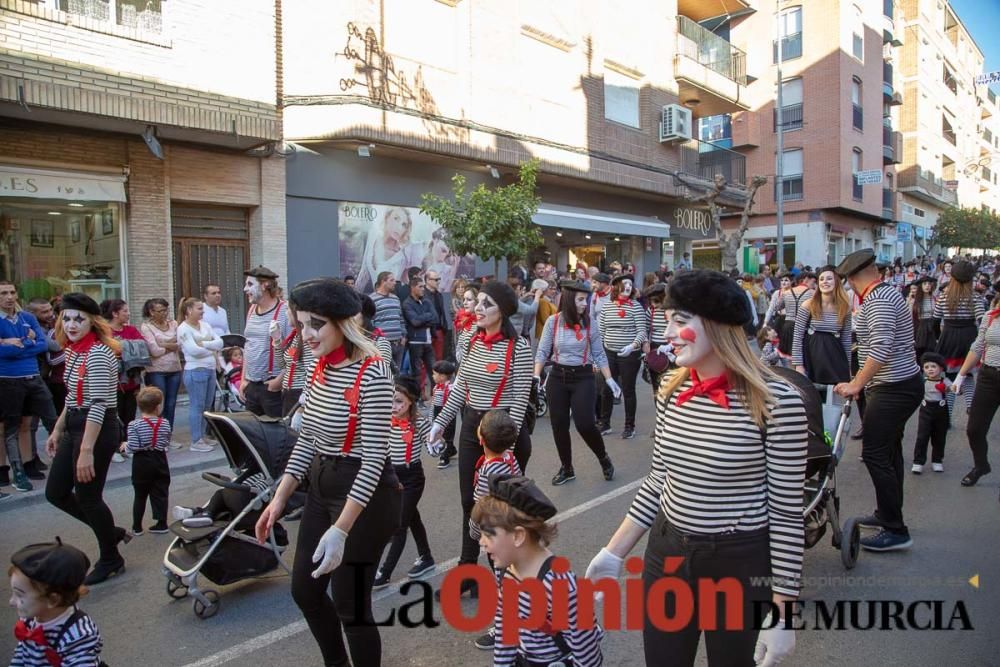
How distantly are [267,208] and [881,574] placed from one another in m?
11.8

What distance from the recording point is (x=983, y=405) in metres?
6.35

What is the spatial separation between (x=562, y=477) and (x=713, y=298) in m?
4.82

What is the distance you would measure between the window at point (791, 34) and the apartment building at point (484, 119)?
13.0m

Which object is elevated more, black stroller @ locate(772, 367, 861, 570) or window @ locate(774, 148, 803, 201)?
window @ locate(774, 148, 803, 201)

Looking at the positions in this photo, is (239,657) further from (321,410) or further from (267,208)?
(267,208)

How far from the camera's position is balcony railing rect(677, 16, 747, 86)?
79.4 ft

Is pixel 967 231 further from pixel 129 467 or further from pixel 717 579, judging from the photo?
pixel 717 579

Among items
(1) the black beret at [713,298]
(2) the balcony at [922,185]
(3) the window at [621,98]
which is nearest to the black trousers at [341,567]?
(1) the black beret at [713,298]

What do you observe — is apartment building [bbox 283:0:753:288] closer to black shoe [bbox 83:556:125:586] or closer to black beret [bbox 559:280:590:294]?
black beret [bbox 559:280:590:294]

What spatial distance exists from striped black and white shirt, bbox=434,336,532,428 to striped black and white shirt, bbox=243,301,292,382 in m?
2.47

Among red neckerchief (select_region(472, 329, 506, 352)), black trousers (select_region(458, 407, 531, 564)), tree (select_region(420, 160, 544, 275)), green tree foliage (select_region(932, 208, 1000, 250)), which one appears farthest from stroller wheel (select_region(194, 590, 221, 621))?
green tree foliage (select_region(932, 208, 1000, 250))

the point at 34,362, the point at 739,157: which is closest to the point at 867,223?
the point at 739,157

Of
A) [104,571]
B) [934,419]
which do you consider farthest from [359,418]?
[934,419]

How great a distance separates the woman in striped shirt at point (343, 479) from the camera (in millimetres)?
3158
